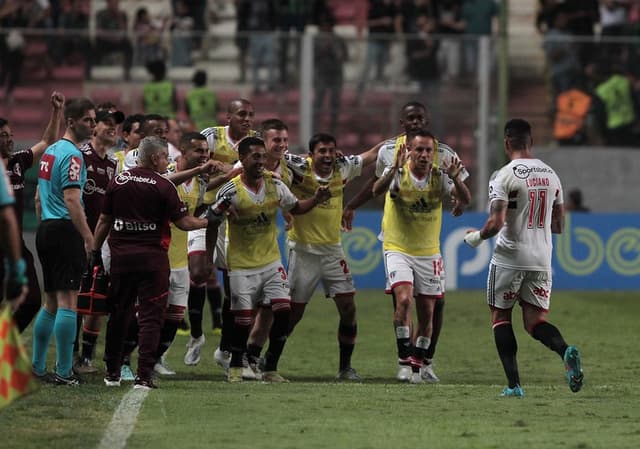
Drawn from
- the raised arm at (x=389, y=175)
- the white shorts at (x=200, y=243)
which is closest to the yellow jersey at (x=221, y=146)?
the white shorts at (x=200, y=243)

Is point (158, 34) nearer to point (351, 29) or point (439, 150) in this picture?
point (351, 29)

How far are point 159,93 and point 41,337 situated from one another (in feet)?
38.1

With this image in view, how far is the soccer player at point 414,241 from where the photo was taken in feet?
45.3

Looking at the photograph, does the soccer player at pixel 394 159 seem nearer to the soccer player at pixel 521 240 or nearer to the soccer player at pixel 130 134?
the soccer player at pixel 521 240

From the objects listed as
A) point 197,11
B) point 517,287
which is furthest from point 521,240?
point 197,11

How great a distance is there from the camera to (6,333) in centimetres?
869

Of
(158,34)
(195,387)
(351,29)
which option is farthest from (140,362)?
(351,29)

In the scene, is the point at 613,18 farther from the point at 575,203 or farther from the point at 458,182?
the point at 458,182

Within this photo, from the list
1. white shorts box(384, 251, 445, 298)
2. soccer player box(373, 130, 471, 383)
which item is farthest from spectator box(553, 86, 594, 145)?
white shorts box(384, 251, 445, 298)

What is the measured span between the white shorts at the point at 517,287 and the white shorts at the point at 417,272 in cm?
172

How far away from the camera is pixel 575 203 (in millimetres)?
25312

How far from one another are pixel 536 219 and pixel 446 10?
15.2m

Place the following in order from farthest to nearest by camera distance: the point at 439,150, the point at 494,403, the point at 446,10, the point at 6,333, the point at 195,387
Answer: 1. the point at 446,10
2. the point at 439,150
3. the point at 195,387
4. the point at 494,403
5. the point at 6,333

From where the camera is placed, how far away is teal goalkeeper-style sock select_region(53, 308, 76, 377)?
12383 mm
